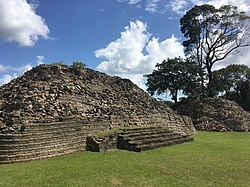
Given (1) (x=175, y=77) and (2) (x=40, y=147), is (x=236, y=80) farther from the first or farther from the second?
(2) (x=40, y=147)

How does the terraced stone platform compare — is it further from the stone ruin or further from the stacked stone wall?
the stone ruin

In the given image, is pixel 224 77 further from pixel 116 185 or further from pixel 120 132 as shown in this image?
pixel 116 185

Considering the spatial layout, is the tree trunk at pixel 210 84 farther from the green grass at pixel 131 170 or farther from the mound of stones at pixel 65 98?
the green grass at pixel 131 170

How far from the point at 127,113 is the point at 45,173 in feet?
30.5

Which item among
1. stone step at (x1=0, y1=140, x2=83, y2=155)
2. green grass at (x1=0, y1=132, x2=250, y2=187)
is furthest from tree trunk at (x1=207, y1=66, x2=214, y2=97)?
stone step at (x1=0, y1=140, x2=83, y2=155)

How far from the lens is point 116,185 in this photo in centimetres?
688

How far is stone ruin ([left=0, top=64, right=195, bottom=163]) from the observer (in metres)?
9.73

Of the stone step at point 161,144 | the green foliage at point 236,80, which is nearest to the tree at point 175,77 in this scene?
the green foliage at point 236,80

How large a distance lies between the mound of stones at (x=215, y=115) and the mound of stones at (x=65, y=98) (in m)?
6.63

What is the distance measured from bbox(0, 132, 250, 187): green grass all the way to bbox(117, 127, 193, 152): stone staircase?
903 millimetres

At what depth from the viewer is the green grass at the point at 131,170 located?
7.11m

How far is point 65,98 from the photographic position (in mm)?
13977

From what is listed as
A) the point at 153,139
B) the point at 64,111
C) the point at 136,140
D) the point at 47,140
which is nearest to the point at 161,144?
the point at 153,139

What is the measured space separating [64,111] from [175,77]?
762 inches
